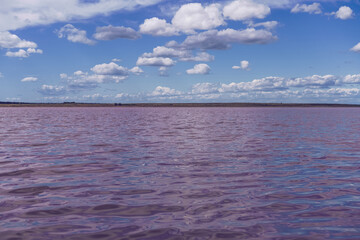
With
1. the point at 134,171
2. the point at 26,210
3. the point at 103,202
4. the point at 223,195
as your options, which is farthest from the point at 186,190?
the point at 26,210

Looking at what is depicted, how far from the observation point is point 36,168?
12578 mm

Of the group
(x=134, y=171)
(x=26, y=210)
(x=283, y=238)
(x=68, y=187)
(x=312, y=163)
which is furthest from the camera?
(x=312, y=163)

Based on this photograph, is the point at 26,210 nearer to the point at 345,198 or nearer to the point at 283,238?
the point at 283,238

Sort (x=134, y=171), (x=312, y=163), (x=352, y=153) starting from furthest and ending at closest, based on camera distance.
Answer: (x=352, y=153), (x=312, y=163), (x=134, y=171)

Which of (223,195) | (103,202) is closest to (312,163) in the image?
(223,195)

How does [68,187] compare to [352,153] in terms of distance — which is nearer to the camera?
[68,187]

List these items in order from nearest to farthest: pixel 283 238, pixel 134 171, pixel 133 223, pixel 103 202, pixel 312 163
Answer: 1. pixel 283 238
2. pixel 133 223
3. pixel 103 202
4. pixel 134 171
5. pixel 312 163

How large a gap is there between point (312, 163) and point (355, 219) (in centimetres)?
705

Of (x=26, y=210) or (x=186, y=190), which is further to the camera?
(x=186, y=190)

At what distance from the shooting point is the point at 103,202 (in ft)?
26.8

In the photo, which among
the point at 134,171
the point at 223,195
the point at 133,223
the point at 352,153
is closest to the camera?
the point at 133,223

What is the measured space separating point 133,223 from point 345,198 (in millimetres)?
5809

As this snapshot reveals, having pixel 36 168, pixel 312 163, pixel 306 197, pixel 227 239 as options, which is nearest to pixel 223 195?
pixel 306 197

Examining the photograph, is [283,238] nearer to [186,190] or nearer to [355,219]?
[355,219]
